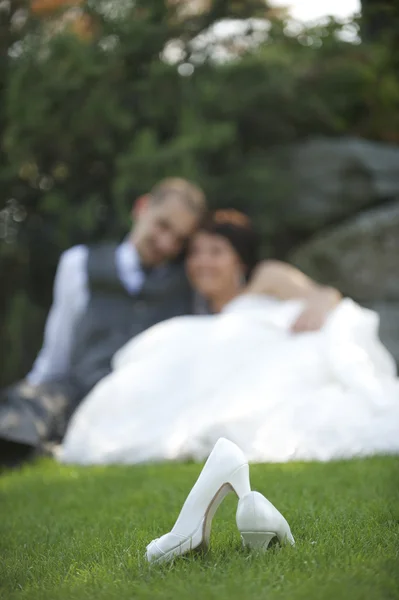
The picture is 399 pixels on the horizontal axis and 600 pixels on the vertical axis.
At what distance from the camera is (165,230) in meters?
5.45

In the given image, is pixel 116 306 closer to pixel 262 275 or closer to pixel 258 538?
pixel 262 275

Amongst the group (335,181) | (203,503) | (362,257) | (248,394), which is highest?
(203,503)

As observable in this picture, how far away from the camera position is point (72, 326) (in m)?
5.43

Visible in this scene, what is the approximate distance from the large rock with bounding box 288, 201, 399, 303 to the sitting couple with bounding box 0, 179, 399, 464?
93cm

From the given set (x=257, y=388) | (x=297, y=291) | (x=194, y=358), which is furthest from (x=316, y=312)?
(x=194, y=358)

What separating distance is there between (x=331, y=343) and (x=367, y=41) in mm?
3841

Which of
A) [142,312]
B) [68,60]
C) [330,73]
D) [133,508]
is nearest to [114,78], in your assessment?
[68,60]

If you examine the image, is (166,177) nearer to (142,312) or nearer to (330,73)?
(142,312)

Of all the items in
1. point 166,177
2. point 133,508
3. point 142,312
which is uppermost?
point 133,508

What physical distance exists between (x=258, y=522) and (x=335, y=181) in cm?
513

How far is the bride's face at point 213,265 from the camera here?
207 inches

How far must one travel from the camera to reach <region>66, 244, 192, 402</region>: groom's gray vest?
5281mm

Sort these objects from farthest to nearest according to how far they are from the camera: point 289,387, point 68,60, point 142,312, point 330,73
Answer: point 330,73 < point 68,60 < point 142,312 < point 289,387

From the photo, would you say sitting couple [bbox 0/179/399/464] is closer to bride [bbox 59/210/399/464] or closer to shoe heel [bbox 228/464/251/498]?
bride [bbox 59/210/399/464]
